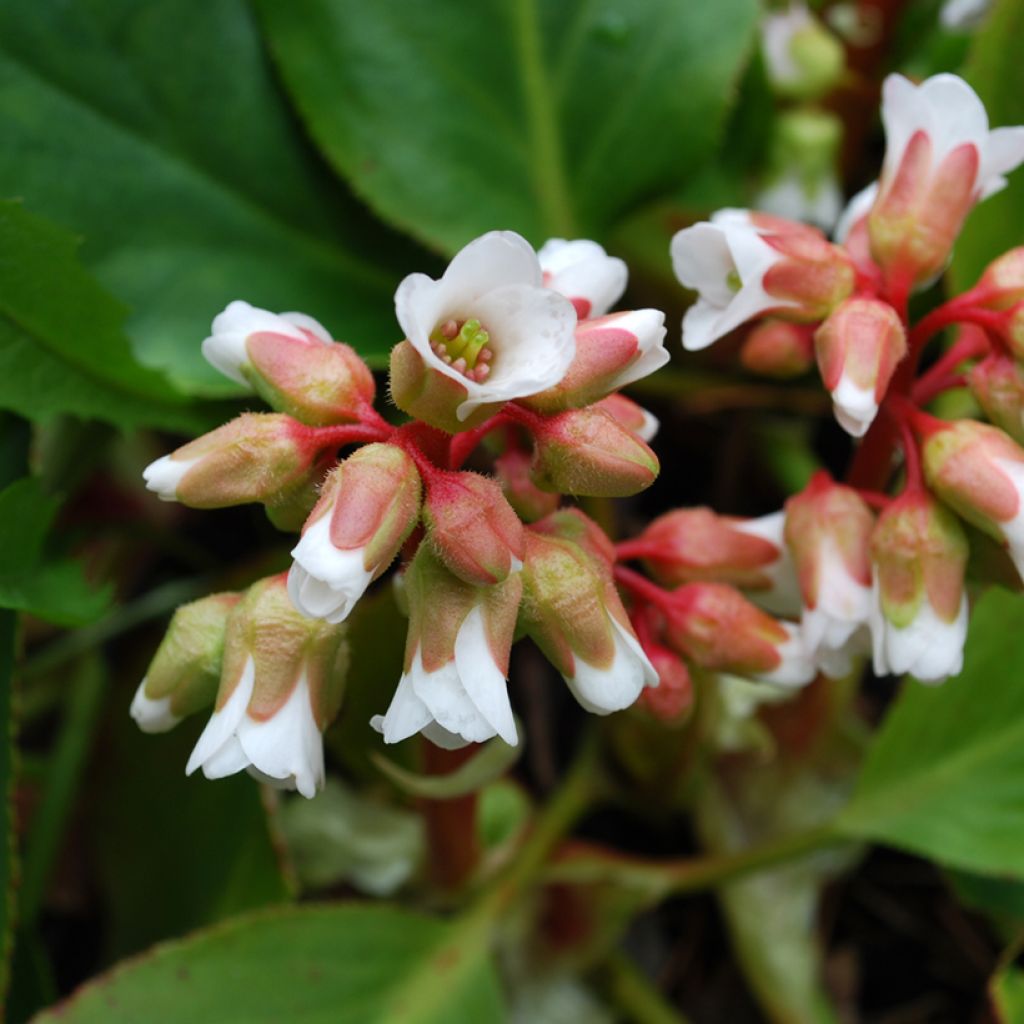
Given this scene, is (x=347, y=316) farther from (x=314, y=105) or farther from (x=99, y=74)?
(x=99, y=74)

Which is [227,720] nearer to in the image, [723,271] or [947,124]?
[723,271]

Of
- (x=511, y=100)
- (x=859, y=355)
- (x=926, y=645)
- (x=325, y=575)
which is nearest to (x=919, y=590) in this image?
(x=926, y=645)

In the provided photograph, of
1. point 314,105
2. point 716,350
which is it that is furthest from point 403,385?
point 716,350

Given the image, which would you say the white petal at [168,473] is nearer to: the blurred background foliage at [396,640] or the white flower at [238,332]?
the white flower at [238,332]

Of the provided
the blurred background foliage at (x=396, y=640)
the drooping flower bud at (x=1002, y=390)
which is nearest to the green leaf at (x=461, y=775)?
the blurred background foliage at (x=396, y=640)

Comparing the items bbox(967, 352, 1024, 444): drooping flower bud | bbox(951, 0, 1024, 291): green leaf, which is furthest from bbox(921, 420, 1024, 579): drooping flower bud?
bbox(951, 0, 1024, 291): green leaf

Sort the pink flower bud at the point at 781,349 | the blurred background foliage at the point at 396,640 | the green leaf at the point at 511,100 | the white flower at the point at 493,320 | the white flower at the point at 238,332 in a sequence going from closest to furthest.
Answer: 1. the white flower at the point at 493,320
2. the white flower at the point at 238,332
3. the pink flower bud at the point at 781,349
4. the blurred background foliage at the point at 396,640
5. the green leaf at the point at 511,100
